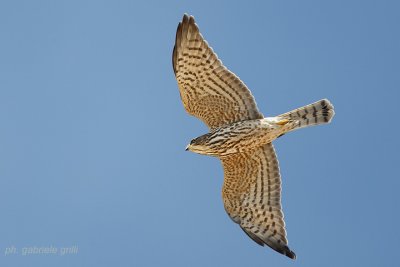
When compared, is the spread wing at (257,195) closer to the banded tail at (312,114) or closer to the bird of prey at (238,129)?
the bird of prey at (238,129)

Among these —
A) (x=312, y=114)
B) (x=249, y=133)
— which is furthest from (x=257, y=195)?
(x=312, y=114)

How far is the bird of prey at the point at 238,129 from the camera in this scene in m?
9.10

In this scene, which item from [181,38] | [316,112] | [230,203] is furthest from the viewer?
[230,203]

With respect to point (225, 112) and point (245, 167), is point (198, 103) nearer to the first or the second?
point (225, 112)

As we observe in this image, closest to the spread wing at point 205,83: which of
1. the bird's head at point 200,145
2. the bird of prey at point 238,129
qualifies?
the bird of prey at point 238,129

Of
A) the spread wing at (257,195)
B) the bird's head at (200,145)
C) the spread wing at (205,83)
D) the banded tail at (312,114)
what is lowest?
the spread wing at (257,195)

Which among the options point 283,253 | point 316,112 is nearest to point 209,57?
point 316,112

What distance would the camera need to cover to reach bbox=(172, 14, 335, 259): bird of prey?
29.9ft

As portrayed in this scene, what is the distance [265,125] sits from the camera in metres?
9.27

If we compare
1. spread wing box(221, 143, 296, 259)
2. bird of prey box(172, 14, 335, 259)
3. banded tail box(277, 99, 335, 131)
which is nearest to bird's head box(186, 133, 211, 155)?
bird of prey box(172, 14, 335, 259)

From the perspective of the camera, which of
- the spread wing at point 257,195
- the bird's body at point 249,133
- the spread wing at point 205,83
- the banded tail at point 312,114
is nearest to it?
the spread wing at point 205,83

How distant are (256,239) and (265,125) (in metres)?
2.04

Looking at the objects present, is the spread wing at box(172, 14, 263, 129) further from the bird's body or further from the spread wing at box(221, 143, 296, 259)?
the spread wing at box(221, 143, 296, 259)

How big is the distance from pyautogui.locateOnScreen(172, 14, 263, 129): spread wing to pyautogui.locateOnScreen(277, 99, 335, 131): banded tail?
58 centimetres
